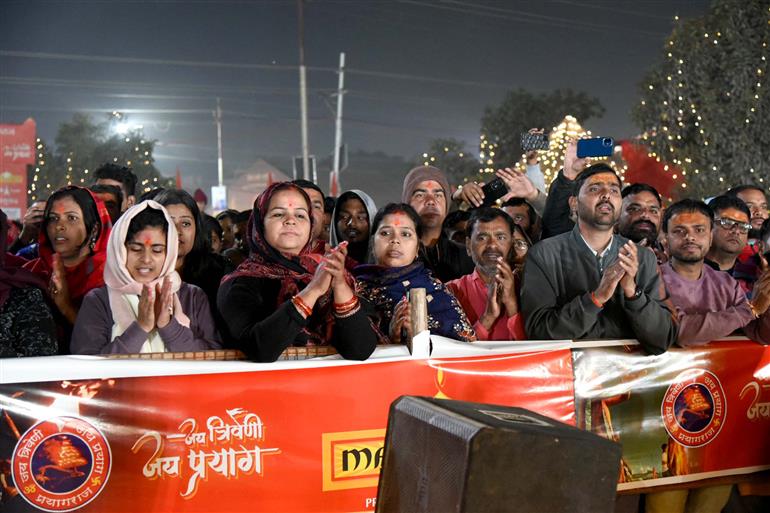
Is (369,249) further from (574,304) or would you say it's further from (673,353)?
Answer: (673,353)

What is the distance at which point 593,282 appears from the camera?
5062 millimetres

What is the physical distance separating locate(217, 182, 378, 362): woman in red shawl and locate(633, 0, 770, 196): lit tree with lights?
59.0 ft

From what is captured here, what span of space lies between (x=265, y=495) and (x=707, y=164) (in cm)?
1989

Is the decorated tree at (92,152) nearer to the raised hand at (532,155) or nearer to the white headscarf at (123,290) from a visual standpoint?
the raised hand at (532,155)

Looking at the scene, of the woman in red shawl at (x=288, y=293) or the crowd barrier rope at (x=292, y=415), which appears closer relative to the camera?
the crowd barrier rope at (x=292, y=415)

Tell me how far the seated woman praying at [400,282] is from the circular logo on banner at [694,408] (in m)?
1.23

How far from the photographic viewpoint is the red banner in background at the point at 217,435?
12.5 ft

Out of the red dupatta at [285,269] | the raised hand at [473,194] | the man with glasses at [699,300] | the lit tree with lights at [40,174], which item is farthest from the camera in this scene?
the lit tree with lights at [40,174]

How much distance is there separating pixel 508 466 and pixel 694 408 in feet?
8.27

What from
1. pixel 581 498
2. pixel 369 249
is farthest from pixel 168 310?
pixel 581 498

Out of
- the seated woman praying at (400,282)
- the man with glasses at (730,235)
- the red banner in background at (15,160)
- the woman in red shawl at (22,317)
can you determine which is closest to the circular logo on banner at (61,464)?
the woman in red shawl at (22,317)

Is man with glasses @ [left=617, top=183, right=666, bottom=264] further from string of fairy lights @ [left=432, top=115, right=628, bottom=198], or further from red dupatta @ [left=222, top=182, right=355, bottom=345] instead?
string of fairy lights @ [left=432, top=115, right=628, bottom=198]

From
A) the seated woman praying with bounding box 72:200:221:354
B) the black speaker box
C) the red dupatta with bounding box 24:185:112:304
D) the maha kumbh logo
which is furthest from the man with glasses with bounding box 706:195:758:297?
the red dupatta with bounding box 24:185:112:304

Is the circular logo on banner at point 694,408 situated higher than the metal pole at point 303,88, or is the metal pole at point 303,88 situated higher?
the metal pole at point 303,88
